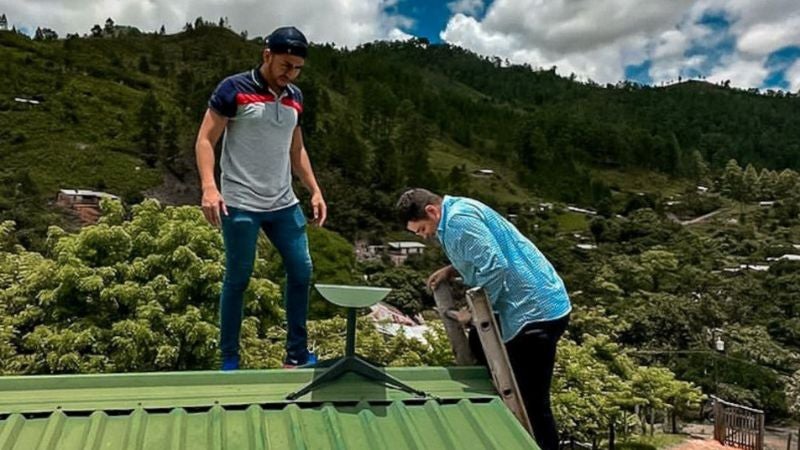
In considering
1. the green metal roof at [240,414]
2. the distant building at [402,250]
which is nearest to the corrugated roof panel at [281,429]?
the green metal roof at [240,414]

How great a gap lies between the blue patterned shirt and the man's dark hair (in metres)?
0.06

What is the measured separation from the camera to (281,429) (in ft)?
7.61

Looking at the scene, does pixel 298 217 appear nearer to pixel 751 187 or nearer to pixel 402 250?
pixel 402 250

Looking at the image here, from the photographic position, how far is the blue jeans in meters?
3.14

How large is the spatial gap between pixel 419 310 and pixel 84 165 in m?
28.6

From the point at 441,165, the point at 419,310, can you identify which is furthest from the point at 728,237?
the point at 419,310

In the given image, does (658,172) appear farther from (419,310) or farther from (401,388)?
(401,388)

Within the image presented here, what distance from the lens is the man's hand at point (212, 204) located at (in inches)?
113

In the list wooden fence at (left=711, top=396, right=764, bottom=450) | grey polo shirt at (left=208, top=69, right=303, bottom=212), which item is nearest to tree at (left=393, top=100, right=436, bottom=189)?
wooden fence at (left=711, top=396, right=764, bottom=450)

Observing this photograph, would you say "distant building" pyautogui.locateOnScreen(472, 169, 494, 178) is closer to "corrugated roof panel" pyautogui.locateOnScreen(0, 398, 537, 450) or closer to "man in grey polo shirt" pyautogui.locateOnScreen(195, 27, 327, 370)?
"man in grey polo shirt" pyautogui.locateOnScreen(195, 27, 327, 370)

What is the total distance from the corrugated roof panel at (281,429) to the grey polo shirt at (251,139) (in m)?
1.07

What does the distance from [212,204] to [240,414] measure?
91 cm

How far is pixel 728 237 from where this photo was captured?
55219 millimetres

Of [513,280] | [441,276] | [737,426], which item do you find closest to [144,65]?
[737,426]
